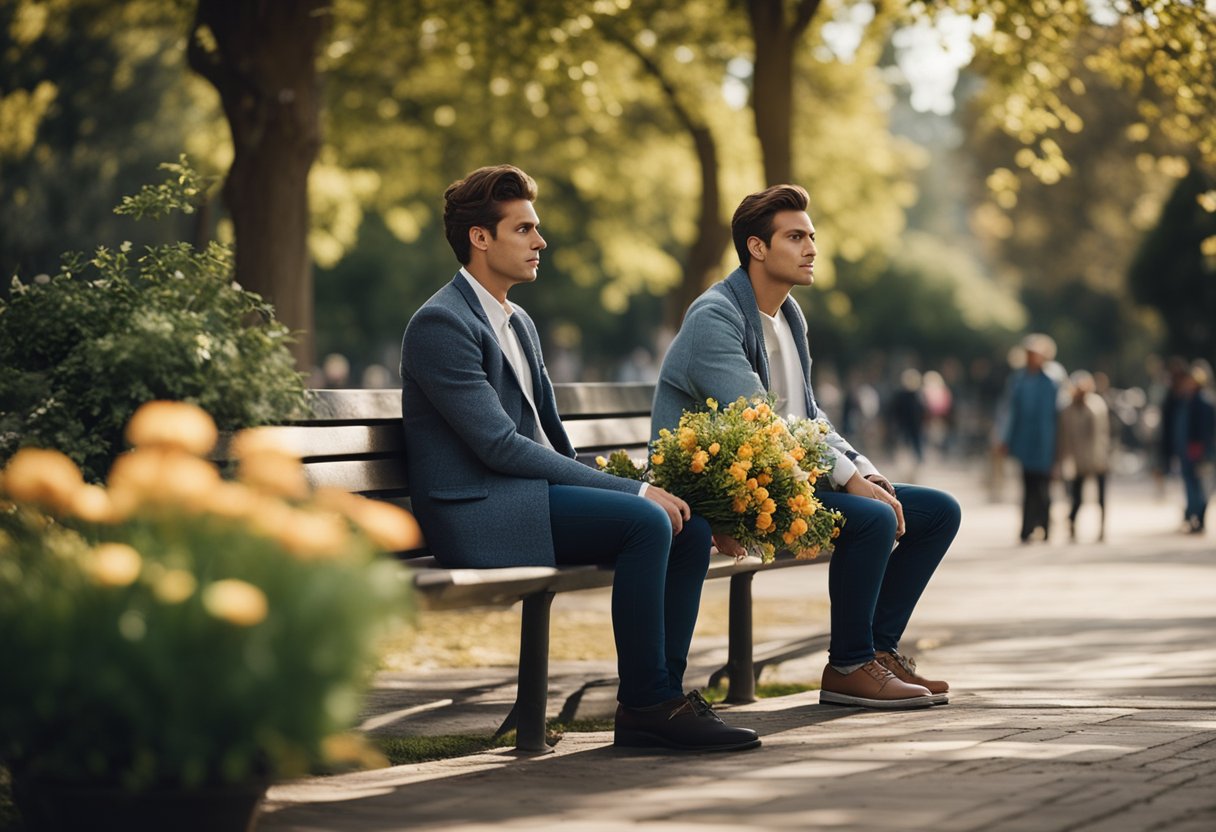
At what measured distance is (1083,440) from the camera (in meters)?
18.8

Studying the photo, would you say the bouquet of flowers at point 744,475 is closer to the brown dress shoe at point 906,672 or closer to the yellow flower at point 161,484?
the brown dress shoe at point 906,672

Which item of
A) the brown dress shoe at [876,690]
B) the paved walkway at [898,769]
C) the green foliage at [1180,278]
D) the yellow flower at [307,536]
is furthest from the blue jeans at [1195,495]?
the green foliage at [1180,278]

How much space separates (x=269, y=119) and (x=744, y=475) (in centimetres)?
590

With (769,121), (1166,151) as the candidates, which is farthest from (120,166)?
(769,121)

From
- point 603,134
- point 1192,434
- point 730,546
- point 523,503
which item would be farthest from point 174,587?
point 603,134

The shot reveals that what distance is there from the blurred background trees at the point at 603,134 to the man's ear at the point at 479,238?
500 cm

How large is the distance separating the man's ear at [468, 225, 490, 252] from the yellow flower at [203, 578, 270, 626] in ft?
8.37

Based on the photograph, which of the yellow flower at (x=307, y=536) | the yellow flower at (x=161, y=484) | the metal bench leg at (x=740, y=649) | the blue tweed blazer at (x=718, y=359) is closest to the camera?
the yellow flower at (x=307, y=536)

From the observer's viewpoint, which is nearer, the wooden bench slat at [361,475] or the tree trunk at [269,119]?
the wooden bench slat at [361,475]

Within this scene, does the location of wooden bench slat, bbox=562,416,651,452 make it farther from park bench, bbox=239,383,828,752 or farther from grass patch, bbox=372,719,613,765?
grass patch, bbox=372,719,613,765

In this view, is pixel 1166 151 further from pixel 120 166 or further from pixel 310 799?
pixel 310 799

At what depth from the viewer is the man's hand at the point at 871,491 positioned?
6.38 metres

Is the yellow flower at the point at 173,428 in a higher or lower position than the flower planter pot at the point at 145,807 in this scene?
higher

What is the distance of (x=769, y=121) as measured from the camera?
1366 cm
